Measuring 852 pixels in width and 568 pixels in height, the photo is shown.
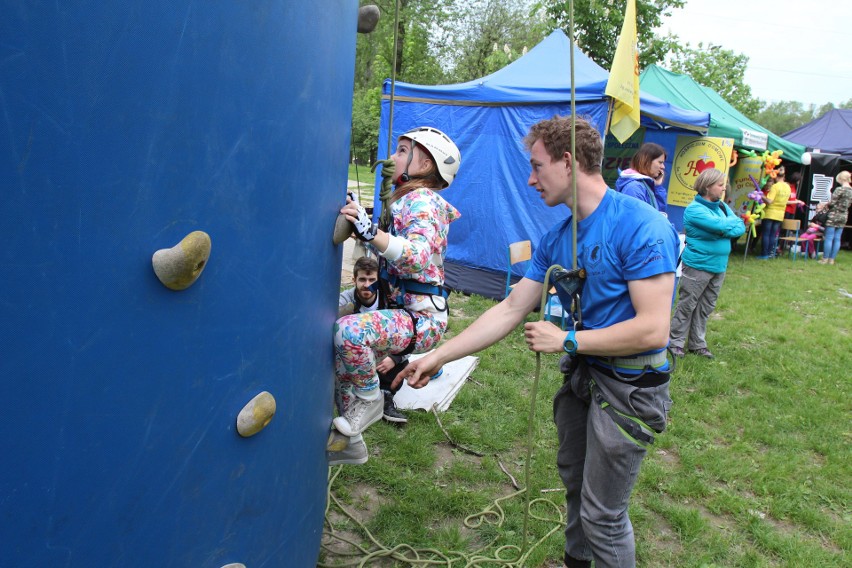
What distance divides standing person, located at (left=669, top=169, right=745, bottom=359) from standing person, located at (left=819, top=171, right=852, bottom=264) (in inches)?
383

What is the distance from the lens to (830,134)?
61.5ft

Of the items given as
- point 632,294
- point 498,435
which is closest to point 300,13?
point 632,294

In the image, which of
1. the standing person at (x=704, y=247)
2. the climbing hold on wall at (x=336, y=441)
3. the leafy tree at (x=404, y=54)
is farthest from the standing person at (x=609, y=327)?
the leafy tree at (x=404, y=54)

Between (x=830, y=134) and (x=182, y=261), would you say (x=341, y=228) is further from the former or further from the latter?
(x=830, y=134)

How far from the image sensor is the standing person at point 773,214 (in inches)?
552

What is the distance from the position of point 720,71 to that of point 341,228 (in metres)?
43.7

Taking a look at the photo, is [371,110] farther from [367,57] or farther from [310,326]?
[310,326]

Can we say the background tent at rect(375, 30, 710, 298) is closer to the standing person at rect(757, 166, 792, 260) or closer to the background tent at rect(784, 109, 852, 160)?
the standing person at rect(757, 166, 792, 260)

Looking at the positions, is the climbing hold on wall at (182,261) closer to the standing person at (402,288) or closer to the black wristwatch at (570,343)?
the standing person at (402,288)

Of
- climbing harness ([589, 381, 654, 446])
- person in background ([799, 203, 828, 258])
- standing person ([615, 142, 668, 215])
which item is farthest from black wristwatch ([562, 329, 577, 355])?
person in background ([799, 203, 828, 258])

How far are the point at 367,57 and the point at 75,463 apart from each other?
30.2 meters

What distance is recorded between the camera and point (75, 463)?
56.1 inches

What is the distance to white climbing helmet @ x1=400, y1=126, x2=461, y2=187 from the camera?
3.20 m

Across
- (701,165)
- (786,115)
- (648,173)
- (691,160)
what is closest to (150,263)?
(648,173)
